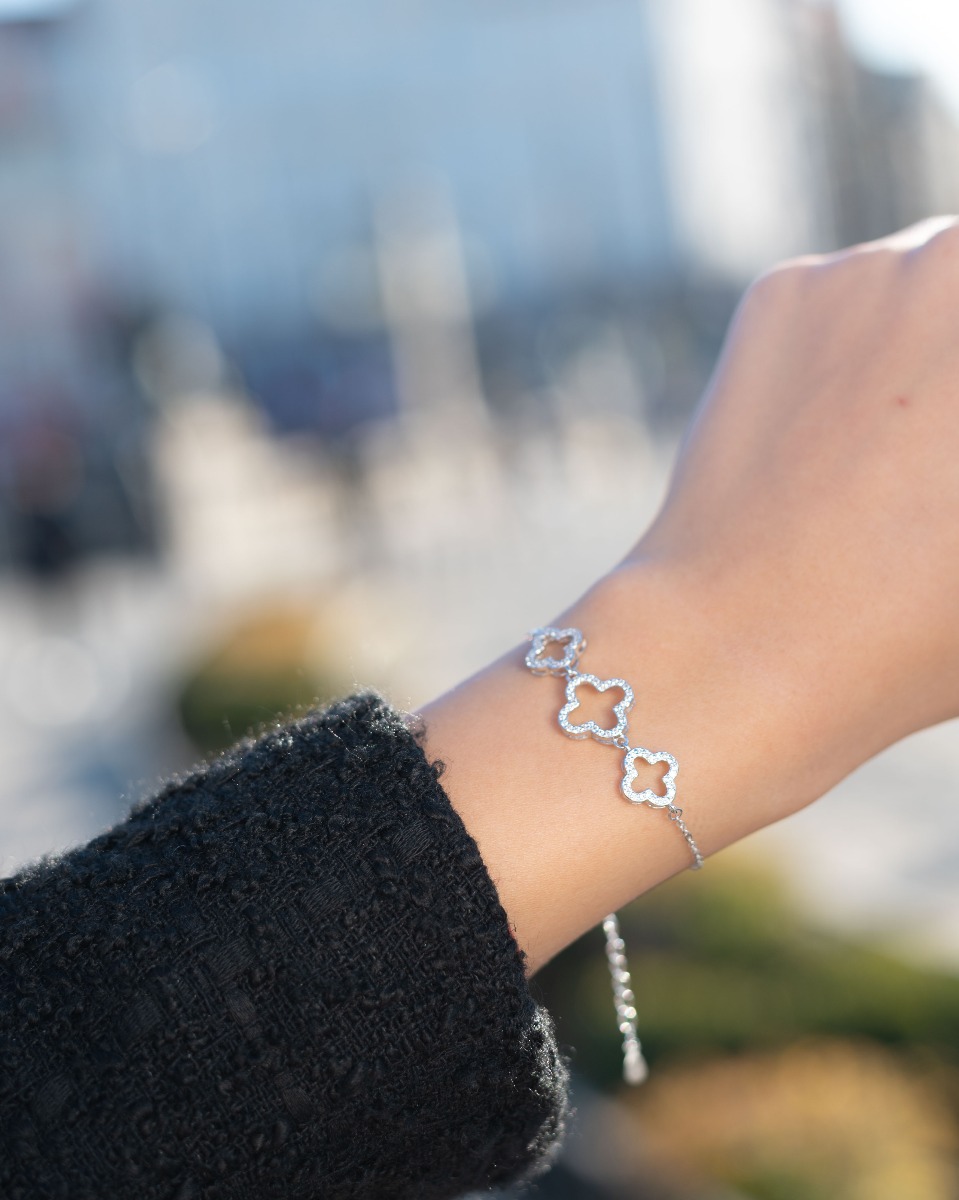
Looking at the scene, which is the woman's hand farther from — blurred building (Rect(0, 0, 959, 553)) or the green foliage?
blurred building (Rect(0, 0, 959, 553))

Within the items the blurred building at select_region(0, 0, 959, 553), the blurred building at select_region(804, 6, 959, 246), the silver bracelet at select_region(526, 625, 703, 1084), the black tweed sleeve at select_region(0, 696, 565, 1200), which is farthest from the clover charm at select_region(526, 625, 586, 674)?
the blurred building at select_region(804, 6, 959, 246)

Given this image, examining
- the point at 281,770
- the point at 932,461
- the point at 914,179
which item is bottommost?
the point at 914,179

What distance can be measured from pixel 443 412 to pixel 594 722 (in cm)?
1783

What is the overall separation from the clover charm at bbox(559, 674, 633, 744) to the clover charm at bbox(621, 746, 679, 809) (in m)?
0.02

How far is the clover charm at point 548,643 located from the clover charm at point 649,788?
0.08m

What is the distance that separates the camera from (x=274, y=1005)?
76 centimetres

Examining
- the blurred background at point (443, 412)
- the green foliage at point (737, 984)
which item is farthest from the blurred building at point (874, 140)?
the green foliage at point (737, 984)

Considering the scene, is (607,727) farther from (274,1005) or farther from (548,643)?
(274,1005)

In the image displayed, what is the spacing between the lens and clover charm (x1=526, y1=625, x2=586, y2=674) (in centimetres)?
89

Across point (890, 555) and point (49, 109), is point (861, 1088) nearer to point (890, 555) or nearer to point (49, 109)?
point (890, 555)

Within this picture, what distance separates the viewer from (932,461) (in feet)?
2.89

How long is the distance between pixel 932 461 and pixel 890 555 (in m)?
0.07

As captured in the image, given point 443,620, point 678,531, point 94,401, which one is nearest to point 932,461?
point 678,531

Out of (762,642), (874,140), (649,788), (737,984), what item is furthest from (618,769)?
(874,140)
